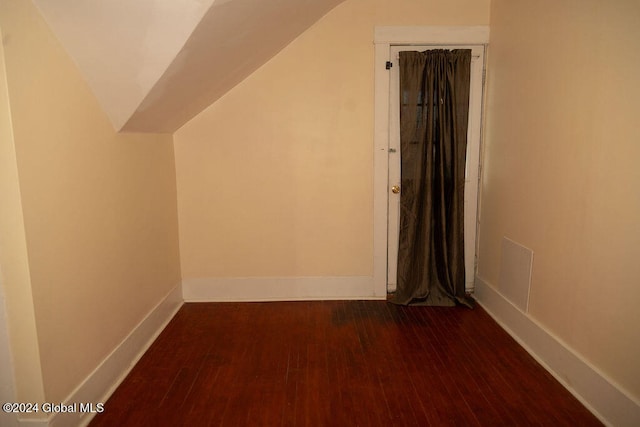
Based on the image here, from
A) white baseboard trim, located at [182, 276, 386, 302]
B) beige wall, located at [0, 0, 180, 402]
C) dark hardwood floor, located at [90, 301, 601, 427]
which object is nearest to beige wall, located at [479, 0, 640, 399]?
dark hardwood floor, located at [90, 301, 601, 427]

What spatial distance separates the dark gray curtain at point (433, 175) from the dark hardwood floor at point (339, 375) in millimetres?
284

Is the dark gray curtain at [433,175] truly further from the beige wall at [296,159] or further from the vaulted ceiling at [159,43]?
the vaulted ceiling at [159,43]

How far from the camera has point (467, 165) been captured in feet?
11.4

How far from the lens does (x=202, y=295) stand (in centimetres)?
359

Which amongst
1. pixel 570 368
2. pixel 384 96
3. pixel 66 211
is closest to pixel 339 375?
pixel 570 368

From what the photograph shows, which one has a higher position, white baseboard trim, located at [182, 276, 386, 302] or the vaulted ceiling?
the vaulted ceiling

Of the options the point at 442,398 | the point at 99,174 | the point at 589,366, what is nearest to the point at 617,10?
the point at 589,366

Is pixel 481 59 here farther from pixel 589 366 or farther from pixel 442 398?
pixel 442 398

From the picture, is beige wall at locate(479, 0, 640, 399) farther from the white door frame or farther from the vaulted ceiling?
the vaulted ceiling

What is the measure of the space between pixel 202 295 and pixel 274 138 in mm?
1501

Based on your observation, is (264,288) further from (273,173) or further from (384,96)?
(384,96)

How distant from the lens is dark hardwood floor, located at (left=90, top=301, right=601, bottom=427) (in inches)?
81.7

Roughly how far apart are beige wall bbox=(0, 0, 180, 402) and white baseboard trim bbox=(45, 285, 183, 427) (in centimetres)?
6

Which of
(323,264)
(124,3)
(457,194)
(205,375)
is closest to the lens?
(124,3)
